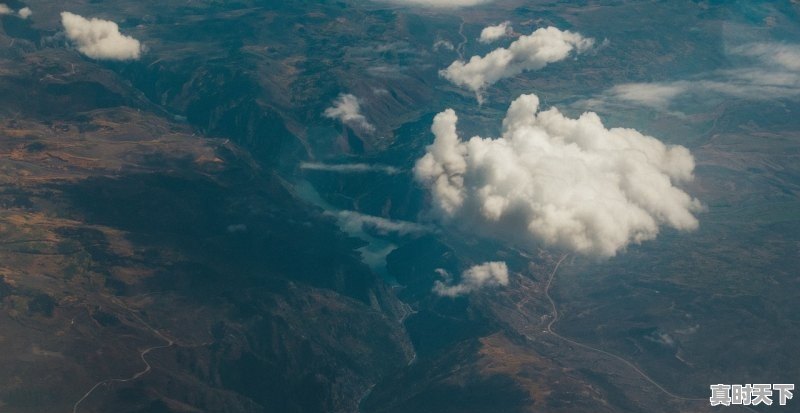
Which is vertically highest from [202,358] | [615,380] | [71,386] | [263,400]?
[71,386]

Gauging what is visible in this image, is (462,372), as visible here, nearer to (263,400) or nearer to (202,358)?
(263,400)

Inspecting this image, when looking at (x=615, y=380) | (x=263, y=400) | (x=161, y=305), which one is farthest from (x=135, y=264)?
(x=615, y=380)

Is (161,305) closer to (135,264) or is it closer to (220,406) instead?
(135,264)

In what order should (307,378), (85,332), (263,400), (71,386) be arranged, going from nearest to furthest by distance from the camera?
(71,386) → (85,332) → (263,400) → (307,378)

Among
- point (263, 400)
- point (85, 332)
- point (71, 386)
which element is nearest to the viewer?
point (71, 386)

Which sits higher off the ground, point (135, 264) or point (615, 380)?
point (135, 264)

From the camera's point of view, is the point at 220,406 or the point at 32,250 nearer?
the point at 220,406

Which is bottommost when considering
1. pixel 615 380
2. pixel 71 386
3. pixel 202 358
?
pixel 615 380

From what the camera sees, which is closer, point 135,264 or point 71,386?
point 71,386

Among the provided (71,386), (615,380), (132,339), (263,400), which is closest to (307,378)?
(263,400)
